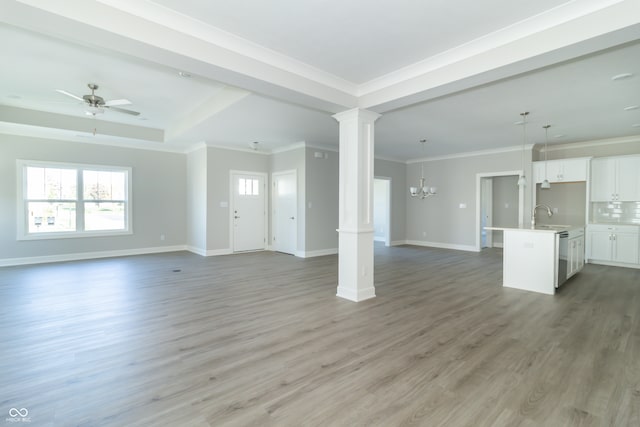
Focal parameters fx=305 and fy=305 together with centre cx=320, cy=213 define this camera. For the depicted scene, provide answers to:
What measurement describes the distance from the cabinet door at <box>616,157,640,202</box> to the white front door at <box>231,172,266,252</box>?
7.92m

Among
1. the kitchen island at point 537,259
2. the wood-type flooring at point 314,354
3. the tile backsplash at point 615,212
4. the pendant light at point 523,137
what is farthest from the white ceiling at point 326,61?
the wood-type flooring at point 314,354

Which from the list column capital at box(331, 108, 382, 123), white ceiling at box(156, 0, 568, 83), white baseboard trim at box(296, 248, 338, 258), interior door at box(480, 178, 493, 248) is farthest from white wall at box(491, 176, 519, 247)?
white ceiling at box(156, 0, 568, 83)

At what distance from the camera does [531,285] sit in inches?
178

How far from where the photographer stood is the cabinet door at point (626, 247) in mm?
5980

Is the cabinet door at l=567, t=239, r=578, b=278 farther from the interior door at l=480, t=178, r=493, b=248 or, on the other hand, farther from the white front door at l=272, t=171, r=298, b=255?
the white front door at l=272, t=171, r=298, b=255

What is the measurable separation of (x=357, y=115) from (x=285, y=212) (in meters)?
4.29

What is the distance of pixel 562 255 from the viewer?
459cm

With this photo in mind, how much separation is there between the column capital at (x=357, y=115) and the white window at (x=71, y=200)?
19.1 ft

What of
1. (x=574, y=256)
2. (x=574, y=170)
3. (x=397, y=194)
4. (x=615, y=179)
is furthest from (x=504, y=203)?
(x=574, y=256)

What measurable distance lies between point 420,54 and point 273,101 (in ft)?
6.59

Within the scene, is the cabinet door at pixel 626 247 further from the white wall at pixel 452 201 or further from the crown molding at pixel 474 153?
the crown molding at pixel 474 153

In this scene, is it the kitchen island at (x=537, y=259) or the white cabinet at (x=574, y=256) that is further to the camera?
the white cabinet at (x=574, y=256)

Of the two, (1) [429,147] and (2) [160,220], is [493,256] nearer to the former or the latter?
(1) [429,147]

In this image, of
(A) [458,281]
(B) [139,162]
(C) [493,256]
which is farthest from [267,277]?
(C) [493,256]
